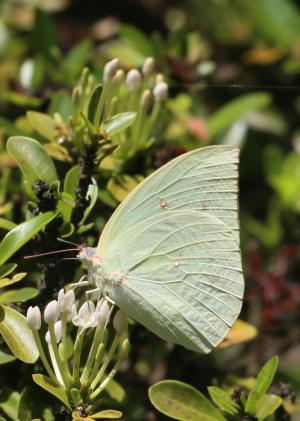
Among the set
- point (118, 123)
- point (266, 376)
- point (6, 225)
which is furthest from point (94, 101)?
point (266, 376)

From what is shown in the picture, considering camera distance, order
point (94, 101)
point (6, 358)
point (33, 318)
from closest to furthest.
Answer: point (33, 318) → point (6, 358) → point (94, 101)

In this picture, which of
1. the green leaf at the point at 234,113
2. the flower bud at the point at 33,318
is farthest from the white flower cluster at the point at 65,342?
the green leaf at the point at 234,113

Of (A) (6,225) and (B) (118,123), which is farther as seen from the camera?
(B) (118,123)

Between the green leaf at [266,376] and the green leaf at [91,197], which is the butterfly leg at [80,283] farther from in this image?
the green leaf at [266,376]

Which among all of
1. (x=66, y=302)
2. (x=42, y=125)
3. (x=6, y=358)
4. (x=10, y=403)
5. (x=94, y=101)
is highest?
(x=94, y=101)

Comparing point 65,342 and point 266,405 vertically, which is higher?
point 65,342

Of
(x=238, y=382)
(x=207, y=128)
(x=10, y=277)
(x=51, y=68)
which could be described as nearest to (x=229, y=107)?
(x=207, y=128)

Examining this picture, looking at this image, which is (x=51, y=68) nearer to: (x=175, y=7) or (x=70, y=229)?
(x=70, y=229)

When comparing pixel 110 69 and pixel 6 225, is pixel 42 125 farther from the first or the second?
pixel 6 225
